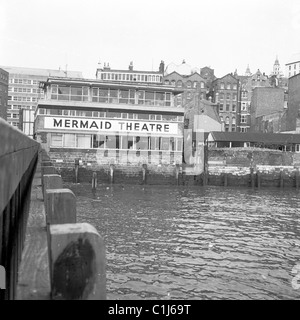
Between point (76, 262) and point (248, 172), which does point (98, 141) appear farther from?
point (76, 262)

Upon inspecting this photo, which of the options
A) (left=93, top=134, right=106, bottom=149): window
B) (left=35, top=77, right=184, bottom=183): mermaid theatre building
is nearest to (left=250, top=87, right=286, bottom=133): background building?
(left=35, top=77, right=184, bottom=183): mermaid theatre building

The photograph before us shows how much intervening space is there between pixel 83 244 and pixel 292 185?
145 feet

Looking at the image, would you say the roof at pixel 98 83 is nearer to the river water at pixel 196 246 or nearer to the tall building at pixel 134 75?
the river water at pixel 196 246

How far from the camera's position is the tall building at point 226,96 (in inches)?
3179

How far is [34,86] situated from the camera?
9006 cm

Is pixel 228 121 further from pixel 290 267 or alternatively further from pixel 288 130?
pixel 290 267

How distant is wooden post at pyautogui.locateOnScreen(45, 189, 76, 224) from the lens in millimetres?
2566

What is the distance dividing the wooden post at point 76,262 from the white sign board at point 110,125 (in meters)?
42.4

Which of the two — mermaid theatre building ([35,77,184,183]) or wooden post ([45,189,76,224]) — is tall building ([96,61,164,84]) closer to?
mermaid theatre building ([35,77,184,183])

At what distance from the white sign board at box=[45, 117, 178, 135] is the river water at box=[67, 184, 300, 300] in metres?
14.7

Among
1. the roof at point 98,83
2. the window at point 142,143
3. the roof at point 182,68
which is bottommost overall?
the window at point 142,143

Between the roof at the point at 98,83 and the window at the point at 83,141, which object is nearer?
the window at the point at 83,141

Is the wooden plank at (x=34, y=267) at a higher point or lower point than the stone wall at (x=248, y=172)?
higher

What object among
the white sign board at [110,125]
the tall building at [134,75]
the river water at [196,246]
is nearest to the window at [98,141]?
the white sign board at [110,125]
